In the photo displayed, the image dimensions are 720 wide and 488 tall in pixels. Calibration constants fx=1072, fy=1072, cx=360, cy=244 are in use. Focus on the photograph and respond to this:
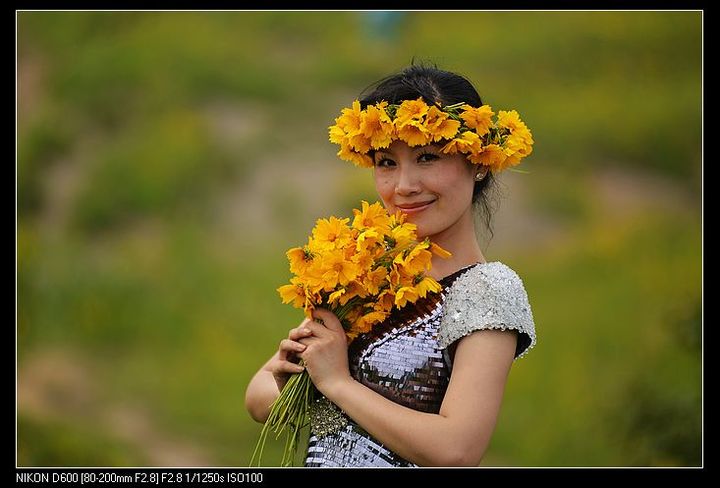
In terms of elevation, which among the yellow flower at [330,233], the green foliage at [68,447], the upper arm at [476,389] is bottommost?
the green foliage at [68,447]

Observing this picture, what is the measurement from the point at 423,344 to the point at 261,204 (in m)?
6.32

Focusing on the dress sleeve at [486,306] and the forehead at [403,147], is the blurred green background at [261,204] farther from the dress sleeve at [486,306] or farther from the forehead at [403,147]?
the forehead at [403,147]

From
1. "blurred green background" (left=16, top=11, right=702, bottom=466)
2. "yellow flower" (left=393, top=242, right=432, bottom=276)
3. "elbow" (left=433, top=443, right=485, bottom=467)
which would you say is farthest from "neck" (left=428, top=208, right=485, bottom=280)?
"blurred green background" (left=16, top=11, right=702, bottom=466)

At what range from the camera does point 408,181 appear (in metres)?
2.41

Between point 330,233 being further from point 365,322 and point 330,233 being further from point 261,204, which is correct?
point 261,204

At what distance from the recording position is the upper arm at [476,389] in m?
2.21

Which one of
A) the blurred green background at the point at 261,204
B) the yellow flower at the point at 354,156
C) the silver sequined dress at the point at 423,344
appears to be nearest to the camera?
the silver sequined dress at the point at 423,344

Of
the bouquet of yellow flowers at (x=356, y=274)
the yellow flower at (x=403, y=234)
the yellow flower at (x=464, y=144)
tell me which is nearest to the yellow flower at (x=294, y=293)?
the bouquet of yellow flowers at (x=356, y=274)

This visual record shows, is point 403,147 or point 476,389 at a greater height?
point 403,147

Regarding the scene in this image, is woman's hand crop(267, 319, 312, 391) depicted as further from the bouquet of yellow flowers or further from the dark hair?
the dark hair

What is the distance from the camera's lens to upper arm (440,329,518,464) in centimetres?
221

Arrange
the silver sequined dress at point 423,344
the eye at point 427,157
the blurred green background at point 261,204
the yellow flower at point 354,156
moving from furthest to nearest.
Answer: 1. the blurred green background at point 261,204
2. the yellow flower at point 354,156
3. the eye at point 427,157
4. the silver sequined dress at point 423,344

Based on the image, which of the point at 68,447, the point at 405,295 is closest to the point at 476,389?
the point at 405,295

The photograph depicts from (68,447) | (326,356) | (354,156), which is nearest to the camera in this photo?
(326,356)
